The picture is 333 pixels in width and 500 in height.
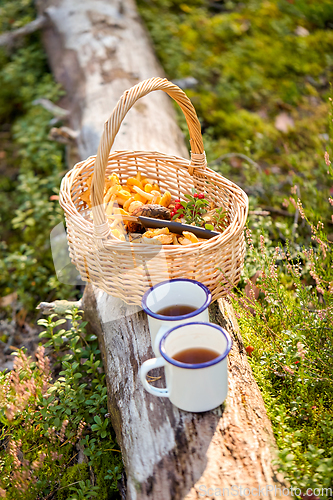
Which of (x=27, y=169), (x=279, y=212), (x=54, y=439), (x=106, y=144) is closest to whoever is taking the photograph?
(x=106, y=144)

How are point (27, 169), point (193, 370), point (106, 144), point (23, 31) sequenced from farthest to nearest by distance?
point (23, 31)
point (27, 169)
point (106, 144)
point (193, 370)

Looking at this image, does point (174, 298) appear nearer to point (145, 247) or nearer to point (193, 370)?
point (145, 247)

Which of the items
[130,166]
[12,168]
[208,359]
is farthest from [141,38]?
[208,359]

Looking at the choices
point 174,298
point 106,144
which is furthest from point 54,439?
point 106,144

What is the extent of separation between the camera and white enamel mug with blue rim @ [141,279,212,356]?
1.44m

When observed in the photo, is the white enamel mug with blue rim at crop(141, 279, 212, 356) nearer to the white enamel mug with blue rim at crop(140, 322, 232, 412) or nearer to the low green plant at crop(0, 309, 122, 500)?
the white enamel mug with blue rim at crop(140, 322, 232, 412)

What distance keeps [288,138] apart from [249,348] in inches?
104

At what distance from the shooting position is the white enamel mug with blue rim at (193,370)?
1226 millimetres

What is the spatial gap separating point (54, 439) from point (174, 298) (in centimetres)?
85

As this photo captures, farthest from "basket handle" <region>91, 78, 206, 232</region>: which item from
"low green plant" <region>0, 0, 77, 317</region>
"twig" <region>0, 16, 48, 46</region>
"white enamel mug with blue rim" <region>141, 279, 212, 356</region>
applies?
"twig" <region>0, 16, 48, 46</region>

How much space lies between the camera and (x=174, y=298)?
1.55 metres

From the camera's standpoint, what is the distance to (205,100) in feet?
14.0

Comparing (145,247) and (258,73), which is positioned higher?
(145,247)

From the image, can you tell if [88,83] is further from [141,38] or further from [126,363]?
[126,363]
